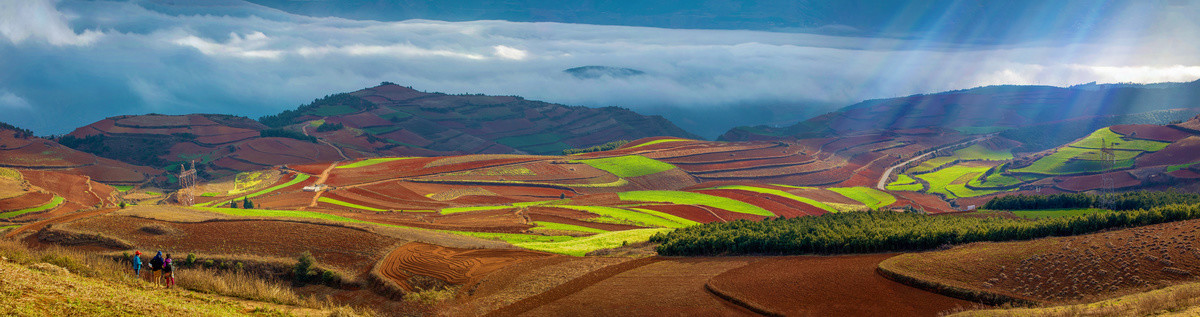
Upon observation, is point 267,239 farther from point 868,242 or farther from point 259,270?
point 868,242

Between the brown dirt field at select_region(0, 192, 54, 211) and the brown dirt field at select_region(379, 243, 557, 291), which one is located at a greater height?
the brown dirt field at select_region(0, 192, 54, 211)

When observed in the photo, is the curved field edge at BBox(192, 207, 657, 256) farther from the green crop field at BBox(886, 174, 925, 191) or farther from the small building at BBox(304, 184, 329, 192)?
the green crop field at BBox(886, 174, 925, 191)

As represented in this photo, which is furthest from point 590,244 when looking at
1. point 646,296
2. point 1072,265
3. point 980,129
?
point 980,129

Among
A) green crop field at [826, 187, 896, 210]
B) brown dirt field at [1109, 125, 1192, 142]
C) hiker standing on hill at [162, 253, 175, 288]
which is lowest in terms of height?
green crop field at [826, 187, 896, 210]

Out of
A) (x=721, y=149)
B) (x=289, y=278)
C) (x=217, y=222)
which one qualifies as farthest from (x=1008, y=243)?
(x=721, y=149)

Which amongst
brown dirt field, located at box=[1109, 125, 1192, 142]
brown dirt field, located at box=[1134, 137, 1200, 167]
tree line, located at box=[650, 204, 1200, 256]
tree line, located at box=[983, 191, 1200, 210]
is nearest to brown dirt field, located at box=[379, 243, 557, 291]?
tree line, located at box=[650, 204, 1200, 256]

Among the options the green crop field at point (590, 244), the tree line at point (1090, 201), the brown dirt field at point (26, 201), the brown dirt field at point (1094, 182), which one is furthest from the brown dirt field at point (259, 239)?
the brown dirt field at point (1094, 182)

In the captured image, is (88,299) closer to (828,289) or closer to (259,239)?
(259,239)
